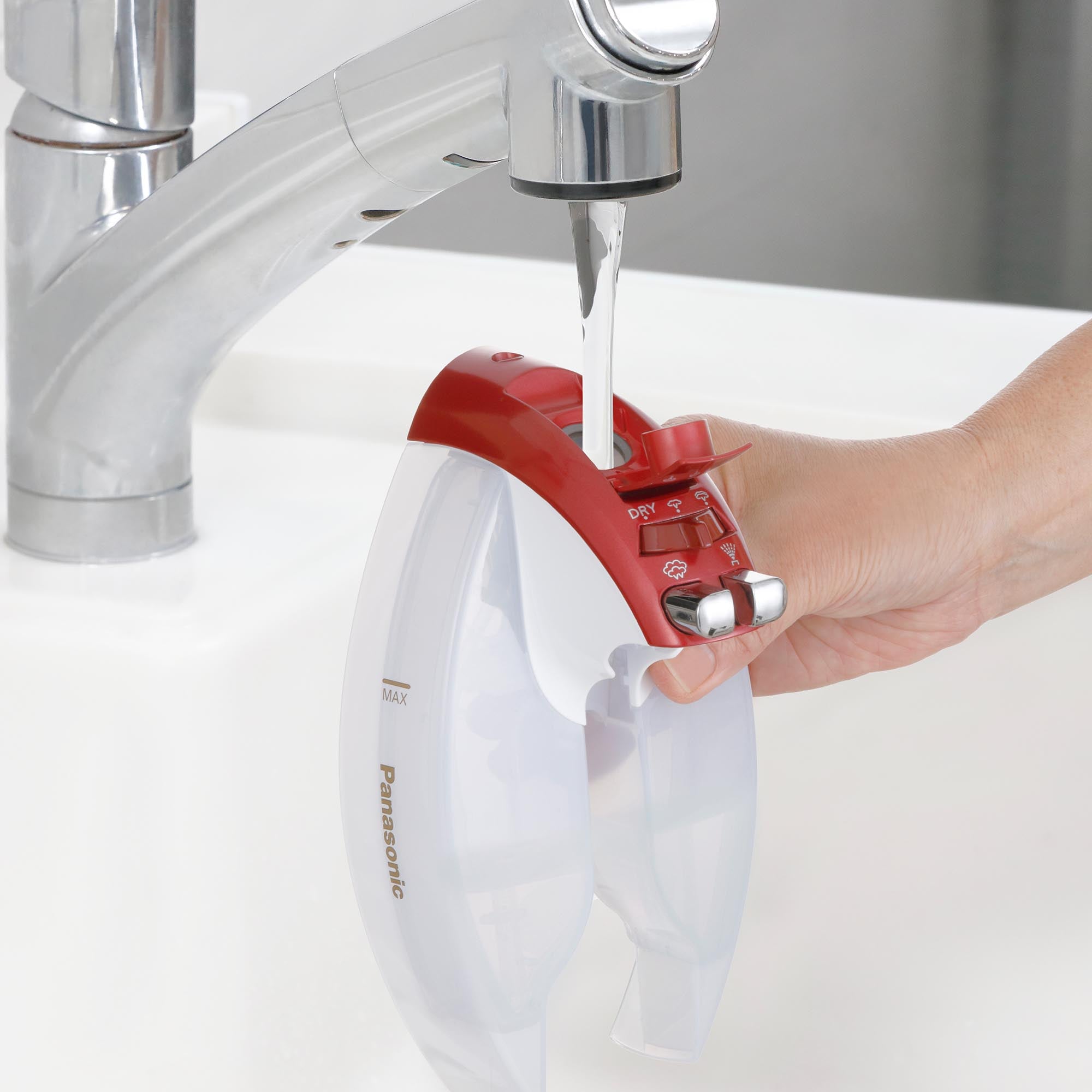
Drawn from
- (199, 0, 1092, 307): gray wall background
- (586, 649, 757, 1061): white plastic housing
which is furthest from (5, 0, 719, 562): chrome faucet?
(199, 0, 1092, 307): gray wall background

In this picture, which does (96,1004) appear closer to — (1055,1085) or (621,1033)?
(621,1033)

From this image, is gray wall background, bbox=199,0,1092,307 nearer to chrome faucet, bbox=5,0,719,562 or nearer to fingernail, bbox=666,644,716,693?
chrome faucet, bbox=5,0,719,562

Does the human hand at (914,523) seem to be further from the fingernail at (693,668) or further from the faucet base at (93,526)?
the faucet base at (93,526)

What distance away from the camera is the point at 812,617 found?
431 millimetres

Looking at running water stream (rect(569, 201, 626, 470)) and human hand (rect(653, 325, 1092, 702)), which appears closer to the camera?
running water stream (rect(569, 201, 626, 470))

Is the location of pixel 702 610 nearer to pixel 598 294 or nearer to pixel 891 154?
pixel 598 294

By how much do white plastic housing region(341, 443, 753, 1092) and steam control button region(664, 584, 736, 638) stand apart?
0.08ft

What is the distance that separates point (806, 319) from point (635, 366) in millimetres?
106

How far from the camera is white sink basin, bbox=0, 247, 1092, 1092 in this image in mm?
370

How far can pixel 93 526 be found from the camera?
398 mm

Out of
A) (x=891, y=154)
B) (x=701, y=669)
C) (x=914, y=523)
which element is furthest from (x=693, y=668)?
(x=891, y=154)

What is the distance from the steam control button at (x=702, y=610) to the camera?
224 mm

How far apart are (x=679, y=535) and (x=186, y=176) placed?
0.55 feet

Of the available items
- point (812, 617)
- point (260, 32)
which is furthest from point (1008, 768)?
point (260, 32)
